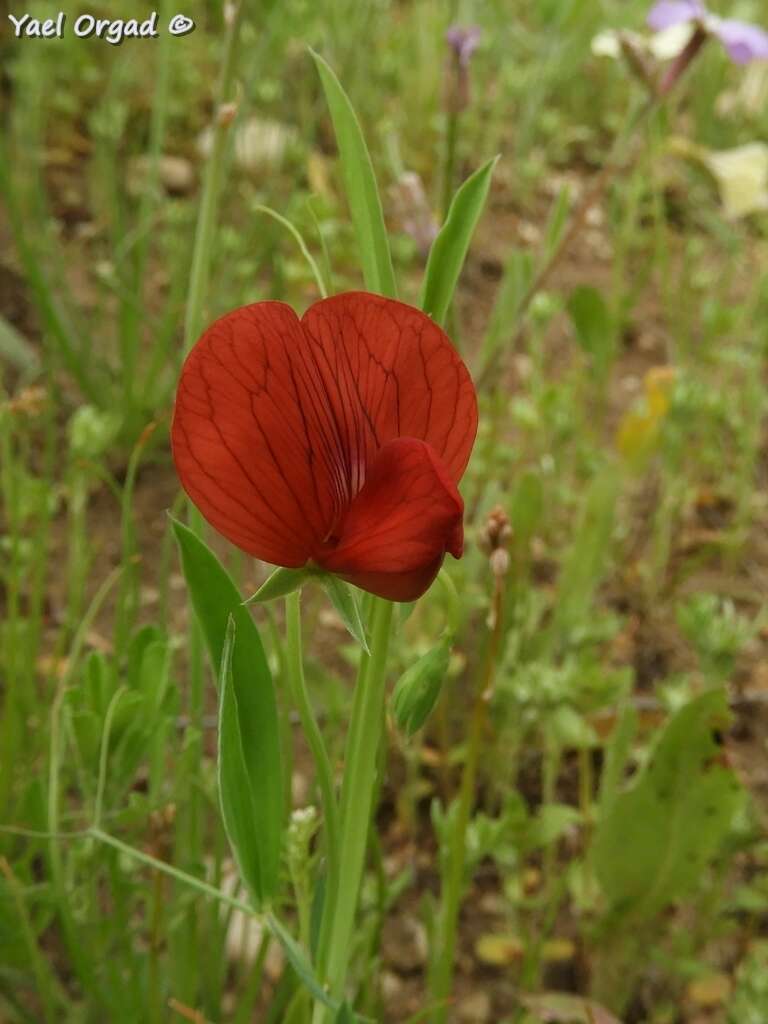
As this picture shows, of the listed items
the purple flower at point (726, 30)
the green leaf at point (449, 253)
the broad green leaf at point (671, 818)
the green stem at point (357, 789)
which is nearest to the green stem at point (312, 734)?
the green stem at point (357, 789)

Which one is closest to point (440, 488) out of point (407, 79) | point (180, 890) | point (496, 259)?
point (180, 890)

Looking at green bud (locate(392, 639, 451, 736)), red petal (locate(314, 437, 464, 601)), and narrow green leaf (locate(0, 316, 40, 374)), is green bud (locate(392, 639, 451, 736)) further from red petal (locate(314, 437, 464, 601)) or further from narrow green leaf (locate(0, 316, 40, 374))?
narrow green leaf (locate(0, 316, 40, 374))

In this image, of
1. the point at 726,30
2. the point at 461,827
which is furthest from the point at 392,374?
the point at 726,30

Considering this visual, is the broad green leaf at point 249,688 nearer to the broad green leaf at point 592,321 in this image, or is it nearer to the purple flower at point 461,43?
the purple flower at point 461,43

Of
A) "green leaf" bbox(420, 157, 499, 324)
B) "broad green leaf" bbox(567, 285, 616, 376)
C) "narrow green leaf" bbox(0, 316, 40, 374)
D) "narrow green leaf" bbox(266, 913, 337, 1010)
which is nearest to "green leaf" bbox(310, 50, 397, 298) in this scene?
"green leaf" bbox(420, 157, 499, 324)

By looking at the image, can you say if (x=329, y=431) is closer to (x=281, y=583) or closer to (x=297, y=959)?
(x=281, y=583)

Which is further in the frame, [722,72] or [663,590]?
[722,72]

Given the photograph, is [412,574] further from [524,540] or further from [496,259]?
[496,259]
